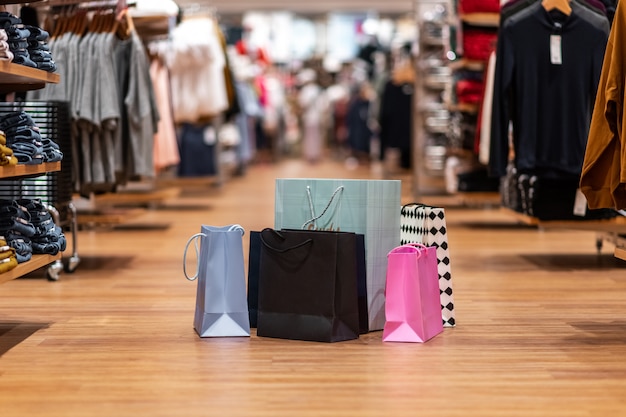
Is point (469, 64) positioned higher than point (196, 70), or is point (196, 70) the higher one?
point (196, 70)

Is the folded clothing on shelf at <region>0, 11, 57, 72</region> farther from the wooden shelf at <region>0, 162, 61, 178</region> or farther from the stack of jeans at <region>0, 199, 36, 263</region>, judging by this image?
the stack of jeans at <region>0, 199, 36, 263</region>

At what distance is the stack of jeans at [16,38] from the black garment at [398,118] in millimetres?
8315

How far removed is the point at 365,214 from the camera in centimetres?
373

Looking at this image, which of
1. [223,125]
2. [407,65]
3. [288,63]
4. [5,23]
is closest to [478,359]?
[5,23]

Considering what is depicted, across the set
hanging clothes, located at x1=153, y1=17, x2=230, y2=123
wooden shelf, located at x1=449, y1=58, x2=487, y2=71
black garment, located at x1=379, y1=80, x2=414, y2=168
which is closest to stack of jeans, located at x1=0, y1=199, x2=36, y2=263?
wooden shelf, located at x1=449, y1=58, x2=487, y2=71

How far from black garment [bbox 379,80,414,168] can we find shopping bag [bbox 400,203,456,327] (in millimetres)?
7943

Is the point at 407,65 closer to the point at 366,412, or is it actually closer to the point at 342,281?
the point at 342,281

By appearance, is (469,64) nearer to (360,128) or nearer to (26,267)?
(26,267)

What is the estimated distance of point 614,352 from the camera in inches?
134

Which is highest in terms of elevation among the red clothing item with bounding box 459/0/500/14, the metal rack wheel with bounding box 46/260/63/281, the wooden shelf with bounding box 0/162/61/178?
the red clothing item with bounding box 459/0/500/14

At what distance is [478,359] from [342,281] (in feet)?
1.81

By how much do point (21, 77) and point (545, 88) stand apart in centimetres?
288

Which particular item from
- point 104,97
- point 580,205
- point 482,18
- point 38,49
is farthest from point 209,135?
point 38,49

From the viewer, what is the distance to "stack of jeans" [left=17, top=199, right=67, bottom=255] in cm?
386
